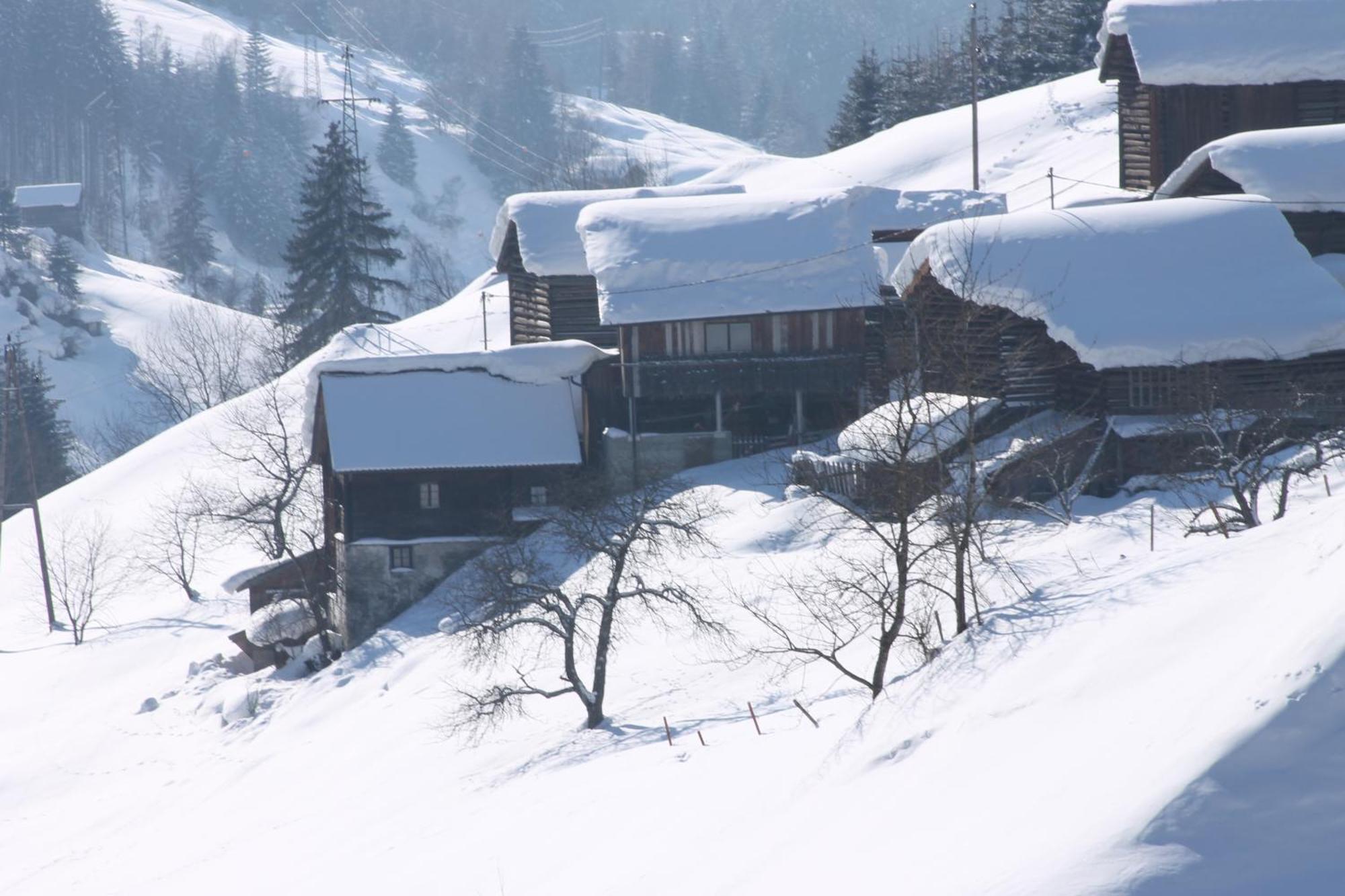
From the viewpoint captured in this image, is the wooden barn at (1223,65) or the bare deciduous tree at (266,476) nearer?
the wooden barn at (1223,65)

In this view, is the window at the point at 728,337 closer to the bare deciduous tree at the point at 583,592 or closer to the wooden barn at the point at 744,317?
the wooden barn at the point at 744,317

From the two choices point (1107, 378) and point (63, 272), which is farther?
point (63, 272)

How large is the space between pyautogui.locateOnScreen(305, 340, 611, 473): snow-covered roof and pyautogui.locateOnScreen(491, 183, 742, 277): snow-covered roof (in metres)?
4.56

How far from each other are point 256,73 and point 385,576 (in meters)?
127

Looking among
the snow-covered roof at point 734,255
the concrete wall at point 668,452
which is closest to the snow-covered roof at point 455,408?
the concrete wall at point 668,452

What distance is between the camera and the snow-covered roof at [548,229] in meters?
39.7

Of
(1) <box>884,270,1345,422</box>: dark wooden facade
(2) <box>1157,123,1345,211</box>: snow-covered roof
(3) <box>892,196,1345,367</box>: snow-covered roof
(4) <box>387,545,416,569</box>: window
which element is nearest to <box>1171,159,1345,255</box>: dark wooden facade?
(2) <box>1157,123,1345,211</box>: snow-covered roof

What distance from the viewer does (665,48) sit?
604 ft

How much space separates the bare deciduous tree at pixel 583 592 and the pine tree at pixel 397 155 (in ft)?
349

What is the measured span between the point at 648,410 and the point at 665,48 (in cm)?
15630

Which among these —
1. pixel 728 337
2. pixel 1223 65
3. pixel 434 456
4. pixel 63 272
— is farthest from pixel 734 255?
pixel 63 272

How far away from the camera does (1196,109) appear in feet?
124

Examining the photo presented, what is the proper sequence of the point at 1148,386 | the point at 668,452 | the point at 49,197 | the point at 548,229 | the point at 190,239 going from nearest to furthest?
1. the point at 1148,386
2. the point at 668,452
3. the point at 548,229
4. the point at 49,197
5. the point at 190,239

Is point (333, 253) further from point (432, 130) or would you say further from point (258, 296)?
point (432, 130)
